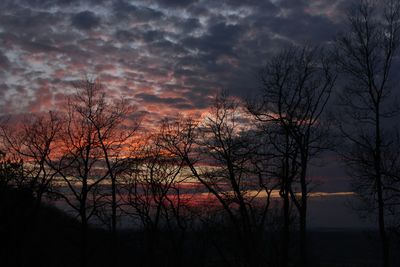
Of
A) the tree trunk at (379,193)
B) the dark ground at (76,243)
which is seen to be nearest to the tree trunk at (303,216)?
the dark ground at (76,243)

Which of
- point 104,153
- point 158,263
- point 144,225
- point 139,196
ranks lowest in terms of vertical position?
point 158,263

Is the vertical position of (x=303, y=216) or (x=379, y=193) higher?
(x=379, y=193)

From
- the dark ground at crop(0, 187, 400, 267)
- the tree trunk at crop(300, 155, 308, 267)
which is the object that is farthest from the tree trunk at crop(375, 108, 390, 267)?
the tree trunk at crop(300, 155, 308, 267)

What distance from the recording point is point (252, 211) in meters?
26.1

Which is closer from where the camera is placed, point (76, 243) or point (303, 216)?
point (303, 216)

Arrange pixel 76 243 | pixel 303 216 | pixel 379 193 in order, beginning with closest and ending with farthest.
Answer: pixel 379 193, pixel 303 216, pixel 76 243

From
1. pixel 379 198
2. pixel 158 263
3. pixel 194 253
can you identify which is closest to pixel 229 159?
pixel 379 198

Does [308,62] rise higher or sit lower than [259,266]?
higher

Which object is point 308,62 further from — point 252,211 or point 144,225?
point 144,225

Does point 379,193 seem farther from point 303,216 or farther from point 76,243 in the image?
point 76,243

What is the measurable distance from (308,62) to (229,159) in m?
7.22

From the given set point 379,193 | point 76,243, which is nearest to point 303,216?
point 379,193

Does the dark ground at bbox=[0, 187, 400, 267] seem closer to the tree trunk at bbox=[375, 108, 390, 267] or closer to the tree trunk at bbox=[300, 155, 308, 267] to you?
the tree trunk at bbox=[375, 108, 390, 267]

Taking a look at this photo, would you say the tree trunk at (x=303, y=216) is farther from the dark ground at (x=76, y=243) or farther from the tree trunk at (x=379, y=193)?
the tree trunk at (x=379, y=193)
